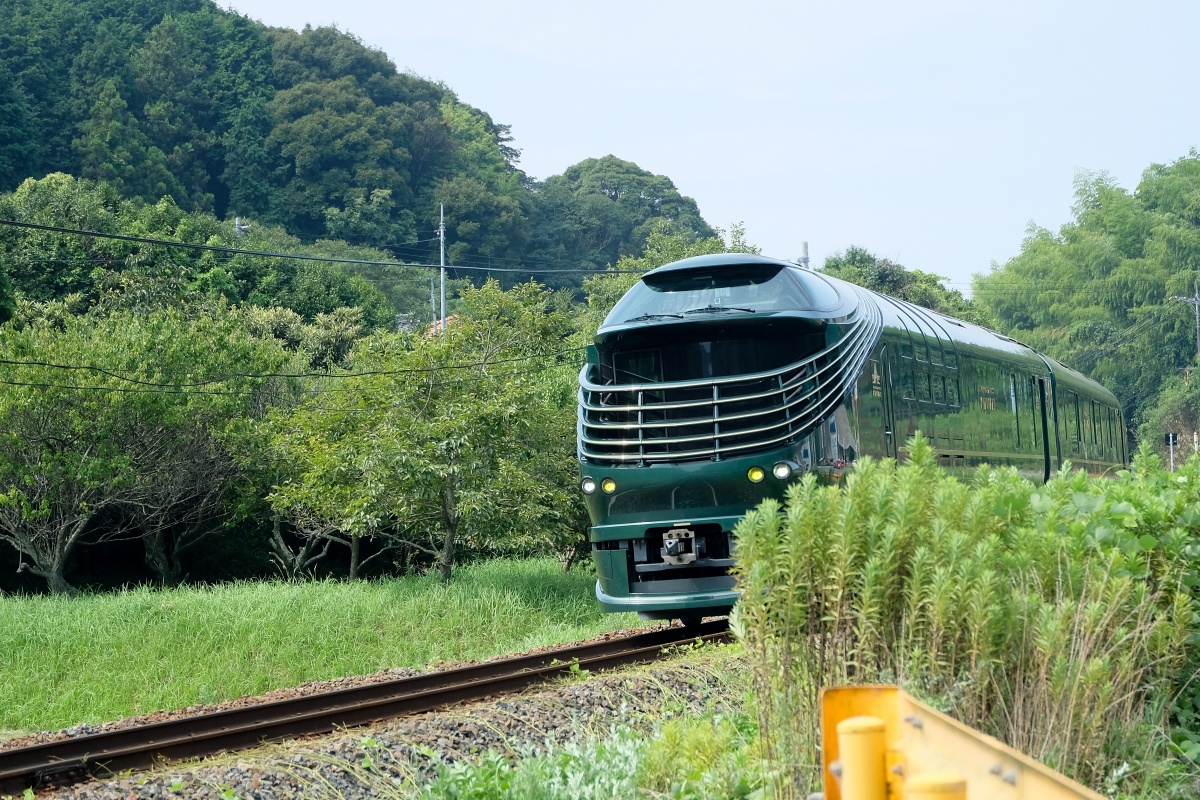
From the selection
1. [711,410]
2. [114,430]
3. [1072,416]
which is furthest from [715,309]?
[114,430]

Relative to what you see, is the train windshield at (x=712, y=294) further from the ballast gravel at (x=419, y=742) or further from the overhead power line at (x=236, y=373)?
the overhead power line at (x=236, y=373)

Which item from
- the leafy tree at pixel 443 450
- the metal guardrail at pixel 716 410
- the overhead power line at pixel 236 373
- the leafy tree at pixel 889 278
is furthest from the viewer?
the leafy tree at pixel 889 278

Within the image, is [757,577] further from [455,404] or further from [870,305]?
[455,404]

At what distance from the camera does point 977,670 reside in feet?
14.0

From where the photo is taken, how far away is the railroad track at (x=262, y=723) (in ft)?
23.3

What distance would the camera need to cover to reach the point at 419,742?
7.01 m

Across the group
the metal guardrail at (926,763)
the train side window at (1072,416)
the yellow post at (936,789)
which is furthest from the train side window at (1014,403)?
the yellow post at (936,789)

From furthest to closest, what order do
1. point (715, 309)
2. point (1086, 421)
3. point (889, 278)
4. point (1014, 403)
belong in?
point (889, 278) → point (1086, 421) → point (1014, 403) → point (715, 309)

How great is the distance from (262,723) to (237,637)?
856 cm

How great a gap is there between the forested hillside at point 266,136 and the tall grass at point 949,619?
5871 centimetres

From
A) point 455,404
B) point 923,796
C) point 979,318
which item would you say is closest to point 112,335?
point 455,404

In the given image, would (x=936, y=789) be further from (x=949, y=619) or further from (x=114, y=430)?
(x=114, y=430)

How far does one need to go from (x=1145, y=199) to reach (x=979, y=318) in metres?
18.1

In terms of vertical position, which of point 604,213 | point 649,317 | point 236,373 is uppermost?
point 604,213
